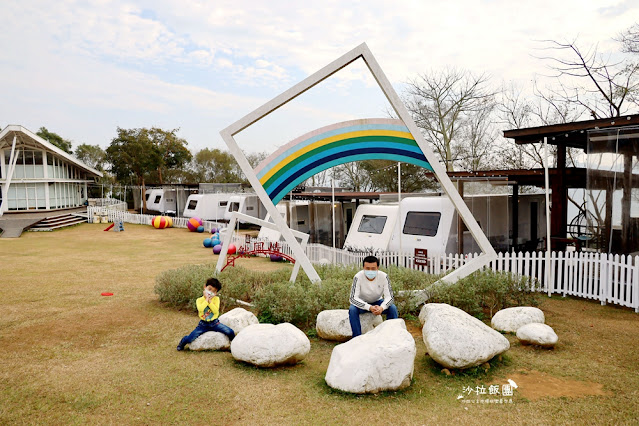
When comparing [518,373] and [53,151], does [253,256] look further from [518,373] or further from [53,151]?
[53,151]

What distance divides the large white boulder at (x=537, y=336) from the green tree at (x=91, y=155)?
62.7 metres

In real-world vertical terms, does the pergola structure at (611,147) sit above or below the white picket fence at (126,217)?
above

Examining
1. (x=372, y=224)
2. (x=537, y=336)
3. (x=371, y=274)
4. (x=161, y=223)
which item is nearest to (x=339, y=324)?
(x=371, y=274)

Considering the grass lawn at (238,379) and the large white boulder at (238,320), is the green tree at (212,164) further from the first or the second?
the large white boulder at (238,320)

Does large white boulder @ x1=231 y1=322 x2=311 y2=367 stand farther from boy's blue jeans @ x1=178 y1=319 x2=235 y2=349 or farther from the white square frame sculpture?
the white square frame sculpture

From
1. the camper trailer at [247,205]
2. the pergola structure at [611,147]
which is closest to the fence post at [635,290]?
the pergola structure at [611,147]

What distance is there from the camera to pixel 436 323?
16.7 feet

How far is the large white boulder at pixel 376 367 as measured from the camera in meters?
4.36

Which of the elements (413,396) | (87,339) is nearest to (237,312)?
(87,339)

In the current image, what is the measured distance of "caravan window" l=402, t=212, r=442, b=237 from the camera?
12168 millimetres

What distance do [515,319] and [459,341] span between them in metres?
2.17

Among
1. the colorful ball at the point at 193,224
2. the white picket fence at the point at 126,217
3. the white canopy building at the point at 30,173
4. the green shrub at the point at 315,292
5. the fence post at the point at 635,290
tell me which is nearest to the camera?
the green shrub at the point at 315,292

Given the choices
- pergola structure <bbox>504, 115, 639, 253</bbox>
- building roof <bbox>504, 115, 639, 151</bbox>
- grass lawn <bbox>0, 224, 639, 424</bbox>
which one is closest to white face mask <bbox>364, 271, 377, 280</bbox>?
grass lawn <bbox>0, 224, 639, 424</bbox>

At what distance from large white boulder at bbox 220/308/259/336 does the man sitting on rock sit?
64.1 inches
